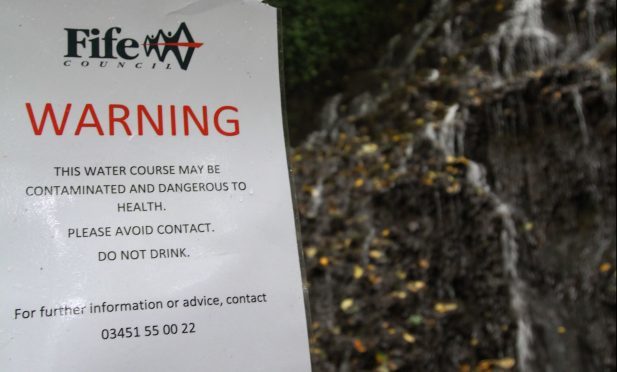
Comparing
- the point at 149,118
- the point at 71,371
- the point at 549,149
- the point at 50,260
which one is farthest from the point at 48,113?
the point at 549,149

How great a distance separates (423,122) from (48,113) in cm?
432

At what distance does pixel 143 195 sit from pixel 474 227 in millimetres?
3502

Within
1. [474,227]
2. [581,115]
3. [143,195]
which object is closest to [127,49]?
[143,195]

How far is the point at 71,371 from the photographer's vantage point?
48.6 inches

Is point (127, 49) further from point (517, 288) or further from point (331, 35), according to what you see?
point (331, 35)

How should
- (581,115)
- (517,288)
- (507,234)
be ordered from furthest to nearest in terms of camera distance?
1. (581,115)
2. (507,234)
3. (517,288)

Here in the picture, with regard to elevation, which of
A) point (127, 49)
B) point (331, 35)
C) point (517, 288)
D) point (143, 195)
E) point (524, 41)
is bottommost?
point (517, 288)

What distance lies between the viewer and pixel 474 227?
4.45m

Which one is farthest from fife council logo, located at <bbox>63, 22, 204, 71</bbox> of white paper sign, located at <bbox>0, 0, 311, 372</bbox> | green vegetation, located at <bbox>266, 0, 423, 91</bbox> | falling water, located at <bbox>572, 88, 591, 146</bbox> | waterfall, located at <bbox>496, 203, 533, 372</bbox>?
green vegetation, located at <bbox>266, 0, 423, 91</bbox>

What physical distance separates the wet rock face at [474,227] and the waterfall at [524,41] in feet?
0.66

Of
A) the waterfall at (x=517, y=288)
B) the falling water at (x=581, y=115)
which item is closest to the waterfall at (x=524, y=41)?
the falling water at (x=581, y=115)

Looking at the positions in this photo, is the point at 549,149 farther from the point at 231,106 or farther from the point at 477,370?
the point at 231,106

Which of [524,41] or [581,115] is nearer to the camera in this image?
[581,115]

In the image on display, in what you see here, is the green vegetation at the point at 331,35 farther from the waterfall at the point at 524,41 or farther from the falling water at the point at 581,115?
the falling water at the point at 581,115
